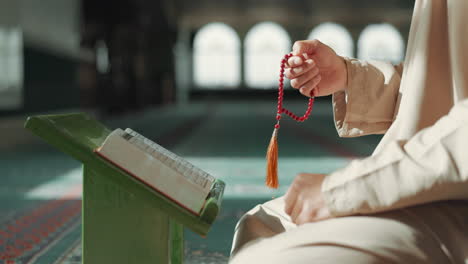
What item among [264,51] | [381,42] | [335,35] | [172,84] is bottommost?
[172,84]

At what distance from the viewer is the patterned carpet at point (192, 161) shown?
2.79 meters

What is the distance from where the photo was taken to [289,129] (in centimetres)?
1138

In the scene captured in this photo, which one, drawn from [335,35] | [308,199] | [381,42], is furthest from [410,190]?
[381,42]

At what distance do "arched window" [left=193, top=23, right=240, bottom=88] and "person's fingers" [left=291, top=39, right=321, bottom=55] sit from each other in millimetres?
36681

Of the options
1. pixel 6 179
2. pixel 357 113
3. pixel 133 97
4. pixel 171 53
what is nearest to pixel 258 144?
pixel 6 179

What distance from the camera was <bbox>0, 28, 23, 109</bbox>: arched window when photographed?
905 cm

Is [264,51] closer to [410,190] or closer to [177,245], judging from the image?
[177,245]

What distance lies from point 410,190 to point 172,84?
3205 cm

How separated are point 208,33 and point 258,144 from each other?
100ft

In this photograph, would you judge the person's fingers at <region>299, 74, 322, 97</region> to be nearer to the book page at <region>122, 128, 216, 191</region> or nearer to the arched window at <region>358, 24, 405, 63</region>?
the book page at <region>122, 128, 216, 191</region>

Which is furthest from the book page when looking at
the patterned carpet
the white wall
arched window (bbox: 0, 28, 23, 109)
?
the white wall

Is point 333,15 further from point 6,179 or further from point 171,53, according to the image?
point 6,179

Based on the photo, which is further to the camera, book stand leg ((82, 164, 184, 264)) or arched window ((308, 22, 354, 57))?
arched window ((308, 22, 354, 57))

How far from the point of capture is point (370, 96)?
1.67m
